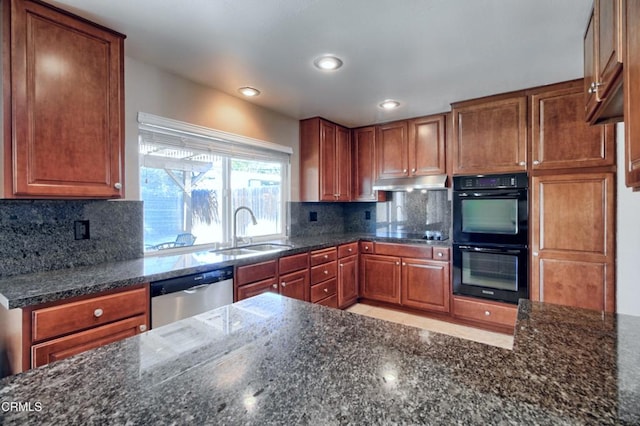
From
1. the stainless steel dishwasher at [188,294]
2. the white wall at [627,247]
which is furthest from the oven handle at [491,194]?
the stainless steel dishwasher at [188,294]

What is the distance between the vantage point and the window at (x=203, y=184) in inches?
97.4

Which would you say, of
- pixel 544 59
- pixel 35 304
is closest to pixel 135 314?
pixel 35 304

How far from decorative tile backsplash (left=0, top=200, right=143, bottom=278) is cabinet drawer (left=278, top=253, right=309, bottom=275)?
1.10 meters

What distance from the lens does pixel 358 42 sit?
79.0 inches

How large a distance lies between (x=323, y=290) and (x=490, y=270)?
1.63m

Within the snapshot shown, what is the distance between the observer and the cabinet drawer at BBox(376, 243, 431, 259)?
3418 mm

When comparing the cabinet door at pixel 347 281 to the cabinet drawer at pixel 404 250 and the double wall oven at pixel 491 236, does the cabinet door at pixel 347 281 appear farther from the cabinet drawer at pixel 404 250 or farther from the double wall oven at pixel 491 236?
the double wall oven at pixel 491 236

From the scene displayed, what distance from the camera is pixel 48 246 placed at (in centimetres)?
190

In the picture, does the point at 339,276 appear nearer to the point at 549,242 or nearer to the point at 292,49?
the point at 549,242

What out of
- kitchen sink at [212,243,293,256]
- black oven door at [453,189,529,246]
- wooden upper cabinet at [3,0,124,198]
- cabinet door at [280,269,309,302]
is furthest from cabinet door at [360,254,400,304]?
wooden upper cabinet at [3,0,124,198]

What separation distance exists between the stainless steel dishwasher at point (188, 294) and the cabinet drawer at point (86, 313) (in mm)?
89

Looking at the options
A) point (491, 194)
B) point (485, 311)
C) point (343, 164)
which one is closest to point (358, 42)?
point (491, 194)

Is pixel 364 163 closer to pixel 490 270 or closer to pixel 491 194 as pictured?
pixel 491 194

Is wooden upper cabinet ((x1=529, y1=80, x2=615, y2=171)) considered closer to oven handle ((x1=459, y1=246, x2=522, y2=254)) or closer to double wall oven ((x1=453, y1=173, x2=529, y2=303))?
double wall oven ((x1=453, y1=173, x2=529, y2=303))
